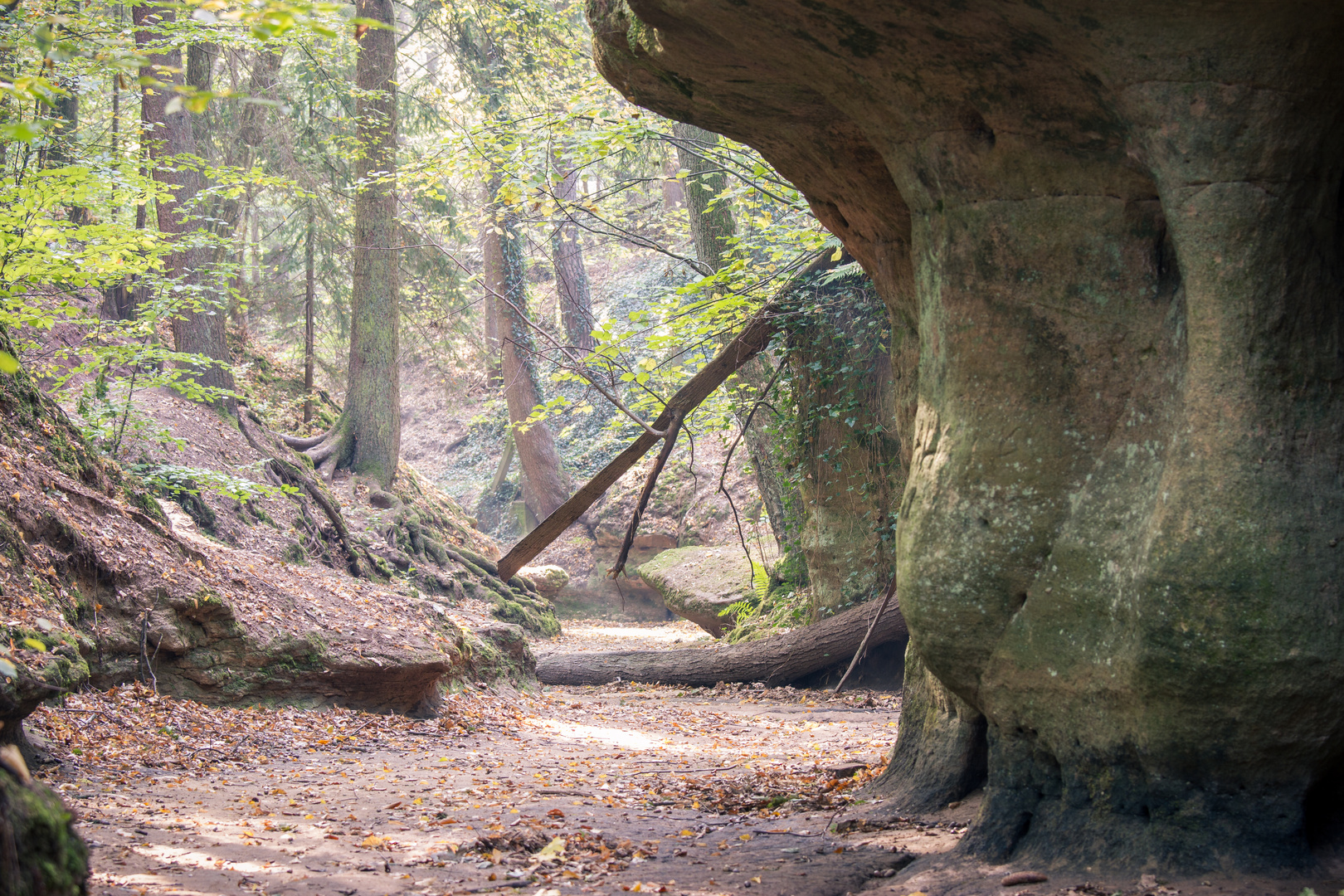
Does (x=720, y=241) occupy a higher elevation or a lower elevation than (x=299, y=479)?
higher

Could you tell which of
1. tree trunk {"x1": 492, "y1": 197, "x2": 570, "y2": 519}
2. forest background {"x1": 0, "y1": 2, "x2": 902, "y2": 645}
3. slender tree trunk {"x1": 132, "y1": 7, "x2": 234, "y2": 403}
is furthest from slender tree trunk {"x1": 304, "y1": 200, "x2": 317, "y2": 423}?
tree trunk {"x1": 492, "y1": 197, "x2": 570, "y2": 519}

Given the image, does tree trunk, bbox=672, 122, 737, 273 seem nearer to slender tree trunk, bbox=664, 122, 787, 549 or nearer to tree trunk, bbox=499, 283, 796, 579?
slender tree trunk, bbox=664, 122, 787, 549

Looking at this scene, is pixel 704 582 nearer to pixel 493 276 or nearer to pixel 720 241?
pixel 720 241

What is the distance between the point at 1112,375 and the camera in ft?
12.2

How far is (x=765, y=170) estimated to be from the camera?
9305 millimetres

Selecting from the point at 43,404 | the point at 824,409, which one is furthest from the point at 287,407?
the point at 824,409

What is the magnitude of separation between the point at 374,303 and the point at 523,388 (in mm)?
5709

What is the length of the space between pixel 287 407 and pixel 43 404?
8350 millimetres

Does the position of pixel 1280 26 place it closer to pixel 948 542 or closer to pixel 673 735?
pixel 948 542

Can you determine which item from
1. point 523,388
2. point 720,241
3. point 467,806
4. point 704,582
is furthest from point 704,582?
point 467,806

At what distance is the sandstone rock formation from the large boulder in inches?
366

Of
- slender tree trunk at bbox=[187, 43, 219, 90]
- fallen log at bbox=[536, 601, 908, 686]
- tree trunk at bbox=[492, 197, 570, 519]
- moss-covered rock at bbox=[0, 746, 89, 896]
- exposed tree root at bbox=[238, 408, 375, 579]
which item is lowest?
fallen log at bbox=[536, 601, 908, 686]

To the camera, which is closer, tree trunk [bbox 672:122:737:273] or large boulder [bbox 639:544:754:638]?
tree trunk [bbox 672:122:737:273]

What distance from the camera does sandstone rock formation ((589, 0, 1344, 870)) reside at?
10.3ft
